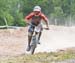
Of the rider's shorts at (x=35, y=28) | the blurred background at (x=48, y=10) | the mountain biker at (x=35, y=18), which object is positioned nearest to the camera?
the mountain biker at (x=35, y=18)

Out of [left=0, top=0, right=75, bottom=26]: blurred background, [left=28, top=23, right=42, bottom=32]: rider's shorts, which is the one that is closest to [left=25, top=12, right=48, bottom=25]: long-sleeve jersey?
[left=28, top=23, right=42, bottom=32]: rider's shorts

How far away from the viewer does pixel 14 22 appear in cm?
7831

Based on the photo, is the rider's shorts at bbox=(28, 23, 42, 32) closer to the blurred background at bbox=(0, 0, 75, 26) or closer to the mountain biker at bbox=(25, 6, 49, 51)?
the mountain biker at bbox=(25, 6, 49, 51)

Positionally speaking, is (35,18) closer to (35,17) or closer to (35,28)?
(35,17)

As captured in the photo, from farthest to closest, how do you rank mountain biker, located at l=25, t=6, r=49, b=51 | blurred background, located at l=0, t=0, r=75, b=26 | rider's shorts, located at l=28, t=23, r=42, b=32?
blurred background, located at l=0, t=0, r=75, b=26 → rider's shorts, located at l=28, t=23, r=42, b=32 → mountain biker, located at l=25, t=6, r=49, b=51

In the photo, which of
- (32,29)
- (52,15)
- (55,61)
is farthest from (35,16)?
(52,15)

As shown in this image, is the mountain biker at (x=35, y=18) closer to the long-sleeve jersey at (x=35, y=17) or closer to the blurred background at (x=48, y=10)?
the long-sleeve jersey at (x=35, y=17)

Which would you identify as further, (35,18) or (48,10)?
(48,10)

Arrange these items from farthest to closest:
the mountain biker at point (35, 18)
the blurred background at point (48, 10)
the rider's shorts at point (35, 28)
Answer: the blurred background at point (48, 10), the rider's shorts at point (35, 28), the mountain biker at point (35, 18)

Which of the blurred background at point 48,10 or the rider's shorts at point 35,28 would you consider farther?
the blurred background at point 48,10

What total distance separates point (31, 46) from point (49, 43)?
17.6 ft

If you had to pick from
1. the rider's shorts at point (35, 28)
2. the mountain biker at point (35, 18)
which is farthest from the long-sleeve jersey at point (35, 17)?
the rider's shorts at point (35, 28)

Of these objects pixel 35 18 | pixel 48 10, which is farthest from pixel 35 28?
pixel 48 10

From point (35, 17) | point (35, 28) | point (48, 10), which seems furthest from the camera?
point (48, 10)
